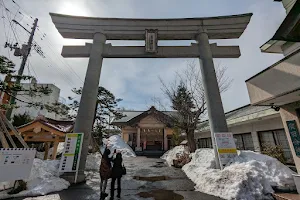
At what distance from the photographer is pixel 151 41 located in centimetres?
1008

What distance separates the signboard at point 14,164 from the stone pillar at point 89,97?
228 centimetres

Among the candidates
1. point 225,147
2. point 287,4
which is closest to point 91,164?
point 225,147

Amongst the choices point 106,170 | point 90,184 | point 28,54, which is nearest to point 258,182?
point 106,170

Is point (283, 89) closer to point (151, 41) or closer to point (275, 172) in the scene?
point (275, 172)

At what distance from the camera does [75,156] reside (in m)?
7.52

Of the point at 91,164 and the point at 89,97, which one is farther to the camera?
the point at 91,164

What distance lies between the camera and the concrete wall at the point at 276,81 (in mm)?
4949

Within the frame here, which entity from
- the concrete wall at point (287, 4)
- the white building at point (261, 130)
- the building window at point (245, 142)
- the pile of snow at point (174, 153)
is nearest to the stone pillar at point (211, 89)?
the white building at point (261, 130)

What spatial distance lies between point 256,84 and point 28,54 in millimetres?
16753

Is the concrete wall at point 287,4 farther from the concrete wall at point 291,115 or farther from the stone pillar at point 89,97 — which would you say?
the stone pillar at point 89,97

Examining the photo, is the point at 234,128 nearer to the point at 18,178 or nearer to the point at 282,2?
the point at 282,2

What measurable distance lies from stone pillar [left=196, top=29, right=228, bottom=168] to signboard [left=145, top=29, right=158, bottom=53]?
300 centimetres

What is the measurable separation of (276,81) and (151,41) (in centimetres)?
722

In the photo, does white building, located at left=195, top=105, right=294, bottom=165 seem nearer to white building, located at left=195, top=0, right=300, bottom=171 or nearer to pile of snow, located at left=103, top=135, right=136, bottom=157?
white building, located at left=195, top=0, right=300, bottom=171
